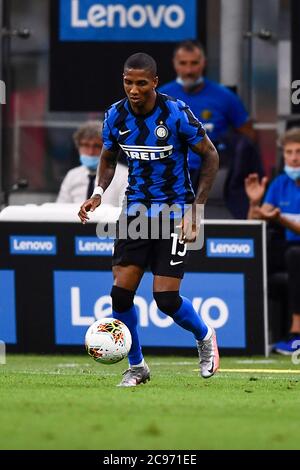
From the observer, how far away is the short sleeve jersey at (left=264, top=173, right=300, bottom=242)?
13852mm

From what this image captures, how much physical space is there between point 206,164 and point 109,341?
1.41 metres

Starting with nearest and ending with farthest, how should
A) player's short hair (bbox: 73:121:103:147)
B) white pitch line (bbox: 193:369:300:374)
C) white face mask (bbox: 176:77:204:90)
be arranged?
white pitch line (bbox: 193:369:300:374), player's short hair (bbox: 73:121:103:147), white face mask (bbox: 176:77:204:90)

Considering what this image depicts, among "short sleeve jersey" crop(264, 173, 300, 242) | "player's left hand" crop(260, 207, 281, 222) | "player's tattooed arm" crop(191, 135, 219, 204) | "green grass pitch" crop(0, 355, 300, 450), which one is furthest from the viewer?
"short sleeve jersey" crop(264, 173, 300, 242)

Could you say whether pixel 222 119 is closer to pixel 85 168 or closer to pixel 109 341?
pixel 85 168

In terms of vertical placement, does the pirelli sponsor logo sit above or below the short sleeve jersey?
above

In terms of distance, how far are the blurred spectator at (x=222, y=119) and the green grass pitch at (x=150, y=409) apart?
300 centimetres

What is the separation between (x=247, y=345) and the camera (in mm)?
13195

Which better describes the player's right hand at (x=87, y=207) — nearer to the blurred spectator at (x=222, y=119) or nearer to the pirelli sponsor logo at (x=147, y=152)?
the pirelli sponsor logo at (x=147, y=152)

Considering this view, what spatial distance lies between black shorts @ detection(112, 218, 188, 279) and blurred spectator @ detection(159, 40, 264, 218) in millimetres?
4207

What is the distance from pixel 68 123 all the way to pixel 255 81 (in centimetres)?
207

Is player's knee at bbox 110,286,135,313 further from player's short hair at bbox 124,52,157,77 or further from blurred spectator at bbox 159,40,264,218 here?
blurred spectator at bbox 159,40,264,218

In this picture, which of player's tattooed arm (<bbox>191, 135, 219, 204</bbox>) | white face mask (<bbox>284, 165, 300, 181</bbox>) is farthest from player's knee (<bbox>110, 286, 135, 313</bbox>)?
white face mask (<bbox>284, 165, 300, 181</bbox>)

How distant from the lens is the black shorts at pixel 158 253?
32.7 feet
